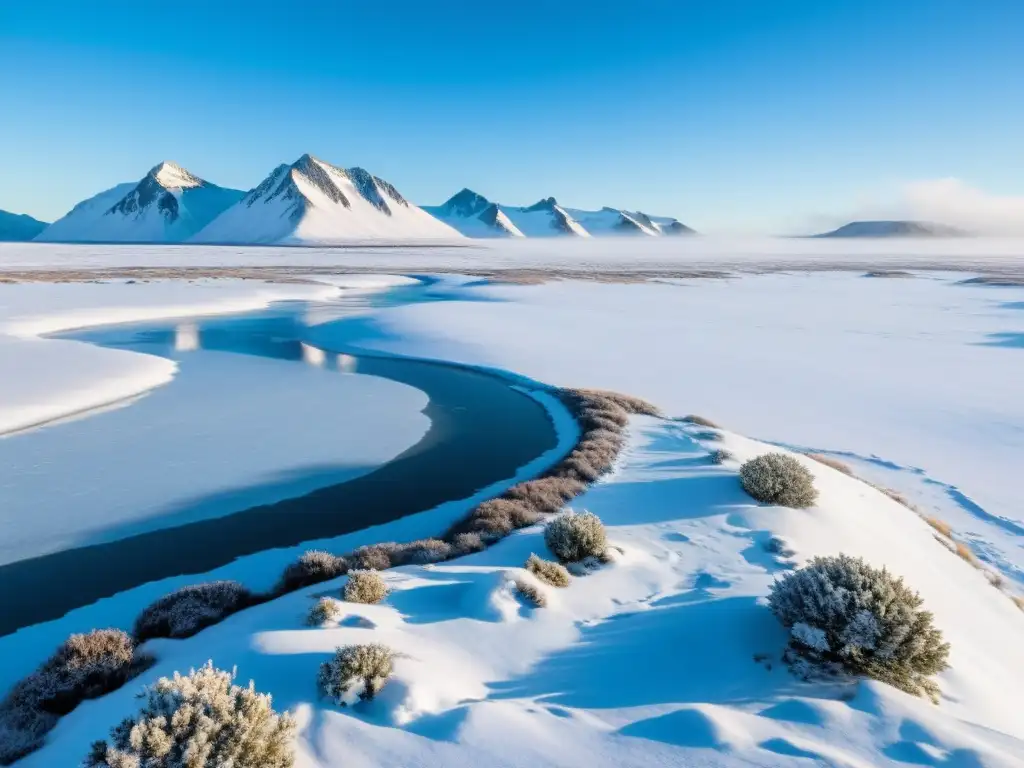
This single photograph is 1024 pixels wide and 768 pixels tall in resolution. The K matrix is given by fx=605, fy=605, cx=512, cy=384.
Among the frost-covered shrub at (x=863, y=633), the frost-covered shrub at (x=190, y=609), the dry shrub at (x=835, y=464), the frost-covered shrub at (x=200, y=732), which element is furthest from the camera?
the dry shrub at (x=835, y=464)

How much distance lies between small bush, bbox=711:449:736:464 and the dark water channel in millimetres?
4816

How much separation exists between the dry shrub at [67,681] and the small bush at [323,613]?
6.54 ft

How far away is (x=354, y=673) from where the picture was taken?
6309mm

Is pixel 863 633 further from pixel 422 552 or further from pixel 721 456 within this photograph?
pixel 721 456

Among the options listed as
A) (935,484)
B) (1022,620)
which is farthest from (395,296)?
(1022,620)

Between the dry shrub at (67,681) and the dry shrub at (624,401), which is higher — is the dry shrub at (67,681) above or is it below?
below

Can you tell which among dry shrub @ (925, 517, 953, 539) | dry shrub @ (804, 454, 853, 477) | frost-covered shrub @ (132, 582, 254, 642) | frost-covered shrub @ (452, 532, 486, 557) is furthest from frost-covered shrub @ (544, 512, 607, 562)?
dry shrub @ (804, 454, 853, 477)

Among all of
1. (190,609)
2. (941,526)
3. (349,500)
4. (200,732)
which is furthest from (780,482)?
(200,732)

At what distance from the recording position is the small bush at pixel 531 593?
8.52 meters

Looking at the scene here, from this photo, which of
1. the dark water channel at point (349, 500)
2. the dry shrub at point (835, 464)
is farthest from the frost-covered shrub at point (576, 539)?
the dry shrub at point (835, 464)

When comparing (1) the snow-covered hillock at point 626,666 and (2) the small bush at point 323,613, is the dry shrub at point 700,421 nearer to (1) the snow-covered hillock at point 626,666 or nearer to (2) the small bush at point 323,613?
(1) the snow-covered hillock at point 626,666

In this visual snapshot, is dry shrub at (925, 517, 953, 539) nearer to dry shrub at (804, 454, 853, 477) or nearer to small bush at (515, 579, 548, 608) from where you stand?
dry shrub at (804, 454, 853, 477)

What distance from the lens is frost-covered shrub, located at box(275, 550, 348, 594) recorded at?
9.90 meters

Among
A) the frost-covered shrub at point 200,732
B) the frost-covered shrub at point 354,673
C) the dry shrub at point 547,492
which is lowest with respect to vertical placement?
the dry shrub at point 547,492
